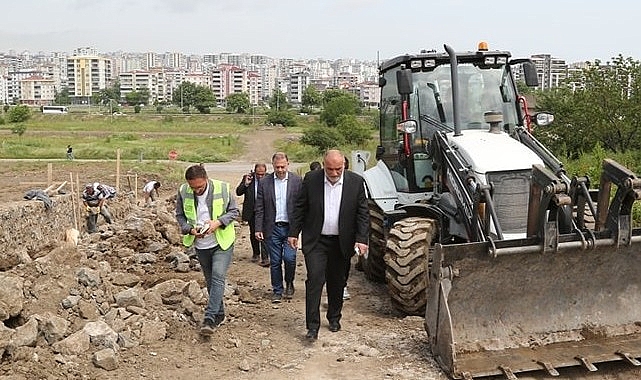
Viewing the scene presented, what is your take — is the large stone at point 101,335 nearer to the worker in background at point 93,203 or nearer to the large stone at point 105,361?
the large stone at point 105,361

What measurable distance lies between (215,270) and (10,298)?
1797 millimetres

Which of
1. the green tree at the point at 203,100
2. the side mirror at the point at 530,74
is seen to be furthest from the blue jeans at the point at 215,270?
the green tree at the point at 203,100

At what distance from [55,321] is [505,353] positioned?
377cm

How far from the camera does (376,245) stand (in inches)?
340

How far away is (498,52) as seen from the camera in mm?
8383

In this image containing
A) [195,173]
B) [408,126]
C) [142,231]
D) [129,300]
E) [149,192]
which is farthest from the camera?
[149,192]

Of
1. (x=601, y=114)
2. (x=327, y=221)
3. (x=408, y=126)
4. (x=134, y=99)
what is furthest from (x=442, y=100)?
(x=134, y=99)

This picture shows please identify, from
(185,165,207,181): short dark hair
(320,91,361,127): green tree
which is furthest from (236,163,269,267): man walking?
(320,91,361,127): green tree

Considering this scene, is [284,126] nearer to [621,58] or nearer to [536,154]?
[621,58]

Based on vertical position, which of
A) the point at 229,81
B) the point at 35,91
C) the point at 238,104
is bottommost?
the point at 238,104

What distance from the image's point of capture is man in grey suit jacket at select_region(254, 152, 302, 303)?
805cm

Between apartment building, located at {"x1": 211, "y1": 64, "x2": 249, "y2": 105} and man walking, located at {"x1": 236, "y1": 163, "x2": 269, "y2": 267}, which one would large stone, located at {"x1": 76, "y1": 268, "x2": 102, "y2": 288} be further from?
apartment building, located at {"x1": 211, "y1": 64, "x2": 249, "y2": 105}

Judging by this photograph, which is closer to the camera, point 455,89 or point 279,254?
point 455,89

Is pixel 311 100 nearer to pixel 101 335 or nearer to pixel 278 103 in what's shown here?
pixel 278 103
